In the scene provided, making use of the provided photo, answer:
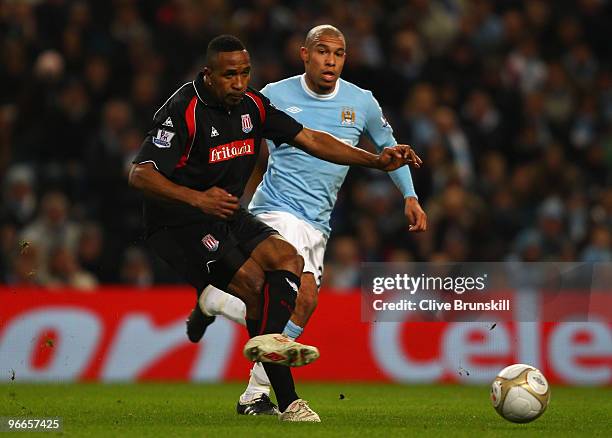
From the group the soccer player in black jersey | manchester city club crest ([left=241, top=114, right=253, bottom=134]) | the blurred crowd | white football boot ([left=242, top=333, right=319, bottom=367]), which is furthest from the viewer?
the blurred crowd

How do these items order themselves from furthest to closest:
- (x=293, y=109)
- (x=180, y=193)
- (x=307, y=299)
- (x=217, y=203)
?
(x=293, y=109) → (x=307, y=299) → (x=180, y=193) → (x=217, y=203)

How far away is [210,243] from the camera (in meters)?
7.04

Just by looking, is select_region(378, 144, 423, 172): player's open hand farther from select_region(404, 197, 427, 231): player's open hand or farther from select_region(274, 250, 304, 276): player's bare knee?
select_region(404, 197, 427, 231): player's open hand

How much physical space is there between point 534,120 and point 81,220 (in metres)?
5.26

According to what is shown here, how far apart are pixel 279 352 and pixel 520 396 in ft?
4.68

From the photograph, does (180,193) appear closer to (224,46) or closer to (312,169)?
(224,46)

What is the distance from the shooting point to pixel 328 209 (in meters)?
8.38

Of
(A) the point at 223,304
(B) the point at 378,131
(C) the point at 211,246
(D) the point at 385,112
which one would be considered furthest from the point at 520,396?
(D) the point at 385,112

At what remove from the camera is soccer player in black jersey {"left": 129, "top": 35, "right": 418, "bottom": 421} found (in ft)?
22.7

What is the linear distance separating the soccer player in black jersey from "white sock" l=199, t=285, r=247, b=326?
0.84 metres

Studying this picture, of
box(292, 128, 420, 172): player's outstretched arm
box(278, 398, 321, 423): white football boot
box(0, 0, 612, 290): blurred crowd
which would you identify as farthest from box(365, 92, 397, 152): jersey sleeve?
box(0, 0, 612, 290): blurred crowd

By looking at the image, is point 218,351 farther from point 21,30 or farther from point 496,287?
point 21,30

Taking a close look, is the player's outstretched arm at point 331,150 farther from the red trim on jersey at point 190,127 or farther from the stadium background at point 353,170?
the stadium background at point 353,170

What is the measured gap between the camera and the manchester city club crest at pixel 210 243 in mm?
7031
